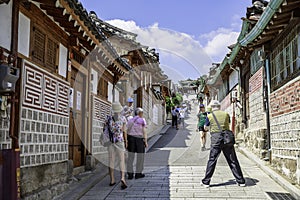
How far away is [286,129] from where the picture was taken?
7.80 metres

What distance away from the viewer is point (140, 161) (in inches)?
338

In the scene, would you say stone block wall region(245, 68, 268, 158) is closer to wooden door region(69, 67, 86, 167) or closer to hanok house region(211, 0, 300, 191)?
hanok house region(211, 0, 300, 191)

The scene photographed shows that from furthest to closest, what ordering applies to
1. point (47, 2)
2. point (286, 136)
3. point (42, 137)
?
point (286, 136) < point (42, 137) < point (47, 2)

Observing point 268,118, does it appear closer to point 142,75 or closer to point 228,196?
point 228,196

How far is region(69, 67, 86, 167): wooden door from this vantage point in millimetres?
8617

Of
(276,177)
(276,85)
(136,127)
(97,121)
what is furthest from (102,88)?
(276,177)

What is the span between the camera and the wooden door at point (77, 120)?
8617mm

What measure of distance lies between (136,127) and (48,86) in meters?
2.75

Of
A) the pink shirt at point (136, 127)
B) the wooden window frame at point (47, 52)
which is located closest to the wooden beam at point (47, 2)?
the wooden window frame at point (47, 52)

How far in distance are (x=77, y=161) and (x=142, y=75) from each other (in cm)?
1184

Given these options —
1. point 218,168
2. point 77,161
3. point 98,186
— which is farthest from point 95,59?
point 218,168

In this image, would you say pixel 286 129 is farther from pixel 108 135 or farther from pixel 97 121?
pixel 97 121

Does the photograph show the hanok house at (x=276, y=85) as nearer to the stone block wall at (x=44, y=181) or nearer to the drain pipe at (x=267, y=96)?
the drain pipe at (x=267, y=96)

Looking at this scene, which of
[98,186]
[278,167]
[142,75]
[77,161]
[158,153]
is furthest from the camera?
[142,75]
